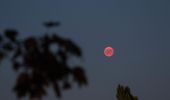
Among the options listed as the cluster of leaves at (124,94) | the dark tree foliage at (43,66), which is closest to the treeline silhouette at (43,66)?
the dark tree foliage at (43,66)

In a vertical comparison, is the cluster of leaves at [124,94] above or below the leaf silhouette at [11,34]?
below

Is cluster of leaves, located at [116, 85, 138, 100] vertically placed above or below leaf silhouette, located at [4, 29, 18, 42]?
below

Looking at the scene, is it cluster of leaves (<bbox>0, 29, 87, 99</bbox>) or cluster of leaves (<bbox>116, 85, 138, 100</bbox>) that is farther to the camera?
cluster of leaves (<bbox>116, 85, 138, 100</bbox>)

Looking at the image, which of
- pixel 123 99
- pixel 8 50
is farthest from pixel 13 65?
pixel 123 99

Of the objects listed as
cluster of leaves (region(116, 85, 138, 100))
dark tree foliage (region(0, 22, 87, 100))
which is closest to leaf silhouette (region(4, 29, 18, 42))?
dark tree foliage (region(0, 22, 87, 100))

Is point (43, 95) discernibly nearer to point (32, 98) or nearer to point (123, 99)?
point (32, 98)

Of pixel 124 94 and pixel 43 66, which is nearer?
pixel 43 66

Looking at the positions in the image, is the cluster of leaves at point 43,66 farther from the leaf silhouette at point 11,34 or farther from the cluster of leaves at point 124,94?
the cluster of leaves at point 124,94

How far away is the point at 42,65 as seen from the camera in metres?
23.7

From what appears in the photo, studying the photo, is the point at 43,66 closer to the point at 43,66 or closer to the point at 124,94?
the point at 43,66

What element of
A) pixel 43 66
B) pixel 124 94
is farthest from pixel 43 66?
pixel 124 94

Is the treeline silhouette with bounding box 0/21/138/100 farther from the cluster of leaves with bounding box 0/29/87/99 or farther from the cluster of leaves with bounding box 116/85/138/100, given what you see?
the cluster of leaves with bounding box 116/85/138/100

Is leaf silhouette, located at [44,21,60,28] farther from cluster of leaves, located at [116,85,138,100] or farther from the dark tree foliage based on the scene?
cluster of leaves, located at [116,85,138,100]

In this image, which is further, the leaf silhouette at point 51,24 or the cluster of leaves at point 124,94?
the cluster of leaves at point 124,94
